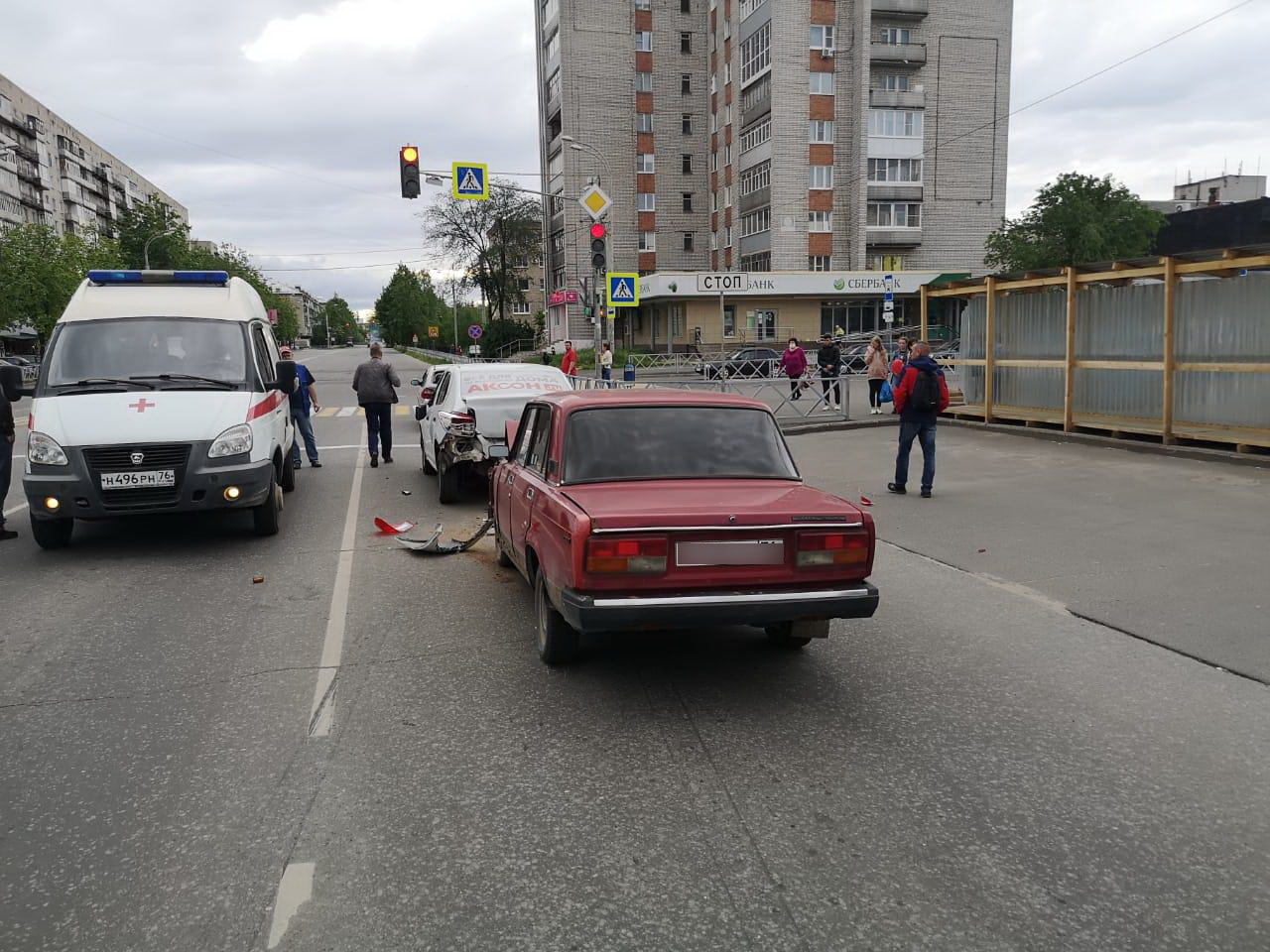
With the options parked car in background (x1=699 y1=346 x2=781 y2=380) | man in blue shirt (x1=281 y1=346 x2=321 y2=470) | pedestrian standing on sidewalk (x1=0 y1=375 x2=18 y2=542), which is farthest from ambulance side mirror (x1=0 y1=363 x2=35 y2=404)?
parked car in background (x1=699 y1=346 x2=781 y2=380)

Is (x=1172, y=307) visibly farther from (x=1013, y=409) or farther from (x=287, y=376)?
(x=287, y=376)

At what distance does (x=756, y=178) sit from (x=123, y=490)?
187ft

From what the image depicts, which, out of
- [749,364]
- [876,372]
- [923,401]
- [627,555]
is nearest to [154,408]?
[627,555]

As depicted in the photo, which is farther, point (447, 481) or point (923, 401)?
point (447, 481)

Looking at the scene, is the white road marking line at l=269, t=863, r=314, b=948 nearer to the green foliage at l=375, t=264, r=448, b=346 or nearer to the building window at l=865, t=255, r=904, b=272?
the building window at l=865, t=255, r=904, b=272

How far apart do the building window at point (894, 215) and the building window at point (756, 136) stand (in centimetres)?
772

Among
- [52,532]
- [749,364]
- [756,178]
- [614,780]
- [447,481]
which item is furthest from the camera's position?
[756,178]

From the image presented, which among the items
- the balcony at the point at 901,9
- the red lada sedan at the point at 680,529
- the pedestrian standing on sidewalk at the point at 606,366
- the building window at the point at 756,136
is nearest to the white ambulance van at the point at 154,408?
the red lada sedan at the point at 680,529

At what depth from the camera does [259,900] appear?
3.02 metres

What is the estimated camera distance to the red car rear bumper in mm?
4410

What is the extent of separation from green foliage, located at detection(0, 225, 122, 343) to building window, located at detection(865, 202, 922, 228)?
150 ft

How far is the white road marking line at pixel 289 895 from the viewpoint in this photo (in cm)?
287

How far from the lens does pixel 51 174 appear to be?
99625 mm

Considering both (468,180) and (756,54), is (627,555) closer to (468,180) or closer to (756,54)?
(468,180)
